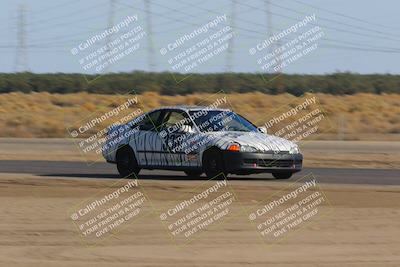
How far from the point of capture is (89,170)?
80.4 feet

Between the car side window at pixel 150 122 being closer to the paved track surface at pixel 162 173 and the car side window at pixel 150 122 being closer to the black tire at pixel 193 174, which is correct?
the paved track surface at pixel 162 173

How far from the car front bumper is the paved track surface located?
0.68 m

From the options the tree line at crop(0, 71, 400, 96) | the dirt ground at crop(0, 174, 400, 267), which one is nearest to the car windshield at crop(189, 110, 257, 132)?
the dirt ground at crop(0, 174, 400, 267)

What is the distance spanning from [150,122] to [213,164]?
1.86 meters

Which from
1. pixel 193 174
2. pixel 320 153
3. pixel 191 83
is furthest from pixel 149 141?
pixel 191 83

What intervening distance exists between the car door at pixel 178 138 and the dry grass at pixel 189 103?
921 inches

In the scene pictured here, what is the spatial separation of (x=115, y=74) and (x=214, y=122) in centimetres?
6707

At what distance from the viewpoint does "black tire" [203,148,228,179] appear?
20656 millimetres

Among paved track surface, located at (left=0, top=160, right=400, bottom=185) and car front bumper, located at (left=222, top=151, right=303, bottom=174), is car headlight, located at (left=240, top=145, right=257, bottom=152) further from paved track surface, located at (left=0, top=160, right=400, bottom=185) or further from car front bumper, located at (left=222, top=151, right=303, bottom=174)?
paved track surface, located at (left=0, top=160, right=400, bottom=185)

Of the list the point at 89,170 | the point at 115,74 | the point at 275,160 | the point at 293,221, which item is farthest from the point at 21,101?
the point at 293,221

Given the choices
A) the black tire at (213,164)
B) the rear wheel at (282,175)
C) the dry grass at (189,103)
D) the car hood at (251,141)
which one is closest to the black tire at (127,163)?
the black tire at (213,164)

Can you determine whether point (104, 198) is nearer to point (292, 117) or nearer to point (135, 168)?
point (135, 168)

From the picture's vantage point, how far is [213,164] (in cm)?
2078

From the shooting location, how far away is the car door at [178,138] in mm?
21109
